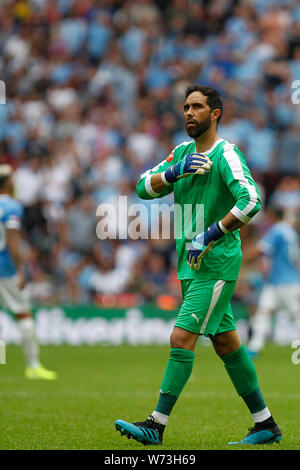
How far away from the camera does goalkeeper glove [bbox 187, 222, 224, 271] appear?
6199mm

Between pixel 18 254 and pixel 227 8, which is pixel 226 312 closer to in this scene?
pixel 18 254

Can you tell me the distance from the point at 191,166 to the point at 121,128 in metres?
14.7

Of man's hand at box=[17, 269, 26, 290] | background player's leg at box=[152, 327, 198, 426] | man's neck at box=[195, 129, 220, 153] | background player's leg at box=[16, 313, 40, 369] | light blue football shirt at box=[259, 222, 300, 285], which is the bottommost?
background player's leg at box=[16, 313, 40, 369]

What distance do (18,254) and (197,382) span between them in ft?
9.20

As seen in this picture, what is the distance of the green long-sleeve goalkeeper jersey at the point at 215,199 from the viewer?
6.27 metres

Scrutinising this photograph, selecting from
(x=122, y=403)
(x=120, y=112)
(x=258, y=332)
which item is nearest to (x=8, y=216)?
(x=122, y=403)

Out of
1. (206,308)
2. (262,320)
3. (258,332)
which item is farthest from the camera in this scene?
(262,320)

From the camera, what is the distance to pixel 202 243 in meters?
6.23

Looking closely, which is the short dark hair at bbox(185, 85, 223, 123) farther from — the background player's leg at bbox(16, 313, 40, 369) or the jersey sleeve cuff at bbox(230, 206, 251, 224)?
the background player's leg at bbox(16, 313, 40, 369)

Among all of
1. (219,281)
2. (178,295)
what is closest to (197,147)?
(219,281)

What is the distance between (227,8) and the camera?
2202 cm

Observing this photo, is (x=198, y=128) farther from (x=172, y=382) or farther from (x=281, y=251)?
(x=281, y=251)

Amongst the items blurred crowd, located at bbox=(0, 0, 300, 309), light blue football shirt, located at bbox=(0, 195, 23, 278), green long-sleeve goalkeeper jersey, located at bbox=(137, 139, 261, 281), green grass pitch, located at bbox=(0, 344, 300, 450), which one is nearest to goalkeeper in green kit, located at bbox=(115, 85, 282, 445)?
green long-sleeve goalkeeper jersey, located at bbox=(137, 139, 261, 281)

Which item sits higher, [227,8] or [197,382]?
[227,8]
